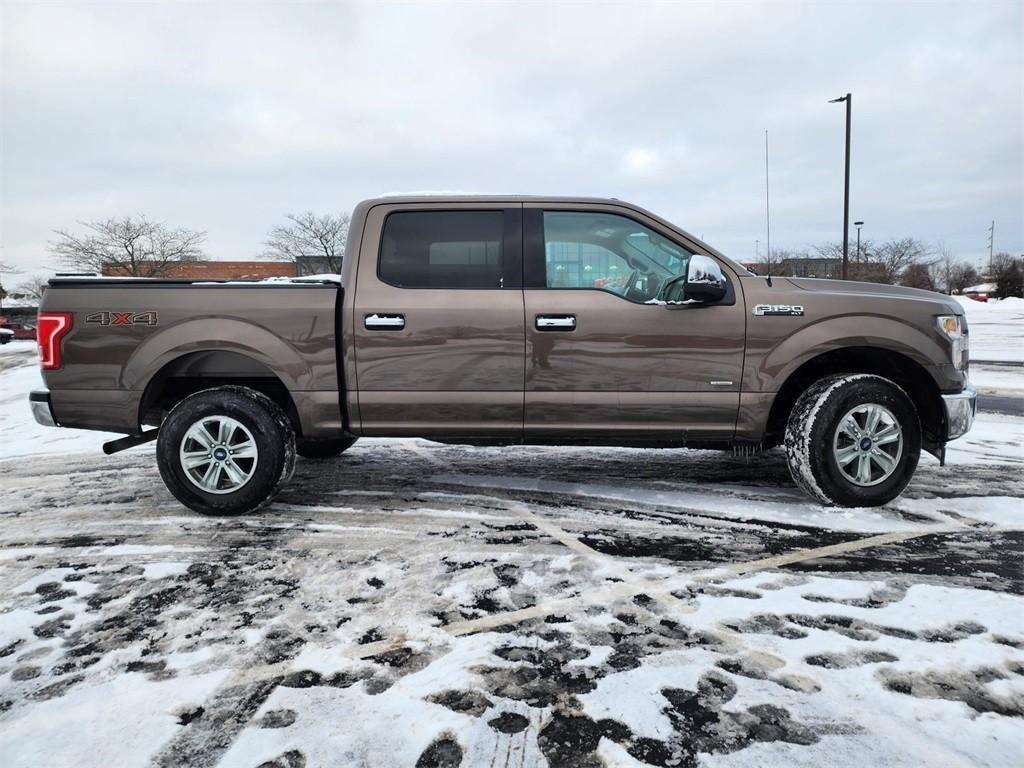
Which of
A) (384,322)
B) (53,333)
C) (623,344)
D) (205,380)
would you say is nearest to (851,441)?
(623,344)

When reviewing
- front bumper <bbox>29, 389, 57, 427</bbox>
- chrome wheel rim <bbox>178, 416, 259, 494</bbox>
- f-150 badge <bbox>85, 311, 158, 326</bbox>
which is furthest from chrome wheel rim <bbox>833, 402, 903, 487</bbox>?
front bumper <bbox>29, 389, 57, 427</bbox>

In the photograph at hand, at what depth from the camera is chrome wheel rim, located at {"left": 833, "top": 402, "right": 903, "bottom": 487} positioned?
383cm

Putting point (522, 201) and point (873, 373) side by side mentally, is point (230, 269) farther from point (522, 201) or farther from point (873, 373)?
point (873, 373)

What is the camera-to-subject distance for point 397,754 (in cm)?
185

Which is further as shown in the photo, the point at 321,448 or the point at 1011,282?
the point at 1011,282

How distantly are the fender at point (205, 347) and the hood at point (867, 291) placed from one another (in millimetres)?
3283

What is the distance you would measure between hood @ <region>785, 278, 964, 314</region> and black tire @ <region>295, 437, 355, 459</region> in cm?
384

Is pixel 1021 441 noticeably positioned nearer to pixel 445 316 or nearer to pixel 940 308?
pixel 940 308

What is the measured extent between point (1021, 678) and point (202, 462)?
4.14 meters

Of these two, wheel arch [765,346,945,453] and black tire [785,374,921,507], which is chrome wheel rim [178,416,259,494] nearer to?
wheel arch [765,346,945,453]

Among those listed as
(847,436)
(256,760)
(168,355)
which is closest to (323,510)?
(168,355)

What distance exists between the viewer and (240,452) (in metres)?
3.86

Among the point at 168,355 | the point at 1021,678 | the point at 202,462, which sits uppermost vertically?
the point at 168,355

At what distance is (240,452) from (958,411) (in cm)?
449
